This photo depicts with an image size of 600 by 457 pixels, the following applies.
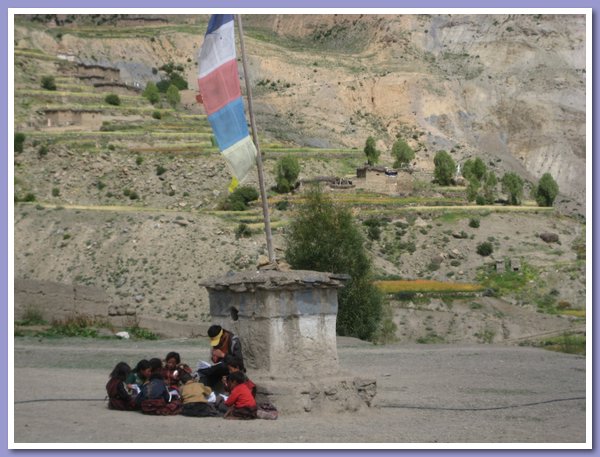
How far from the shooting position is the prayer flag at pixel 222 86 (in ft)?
55.1

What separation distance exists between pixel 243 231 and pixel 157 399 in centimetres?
3870

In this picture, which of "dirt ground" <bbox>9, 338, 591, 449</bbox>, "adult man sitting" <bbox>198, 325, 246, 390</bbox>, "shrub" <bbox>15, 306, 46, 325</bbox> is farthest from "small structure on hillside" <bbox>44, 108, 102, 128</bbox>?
"adult man sitting" <bbox>198, 325, 246, 390</bbox>

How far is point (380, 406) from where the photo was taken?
58.4 feet

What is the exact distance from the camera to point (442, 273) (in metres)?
55.8

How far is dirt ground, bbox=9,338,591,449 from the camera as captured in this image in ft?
47.1

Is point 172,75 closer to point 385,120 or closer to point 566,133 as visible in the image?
point 385,120

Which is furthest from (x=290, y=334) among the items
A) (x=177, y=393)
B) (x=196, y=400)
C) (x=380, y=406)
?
(x=380, y=406)

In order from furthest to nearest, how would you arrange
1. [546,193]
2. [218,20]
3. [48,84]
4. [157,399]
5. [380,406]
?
[48,84] → [546,193] → [380,406] → [218,20] → [157,399]

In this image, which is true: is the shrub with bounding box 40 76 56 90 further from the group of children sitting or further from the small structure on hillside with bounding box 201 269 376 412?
the group of children sitting

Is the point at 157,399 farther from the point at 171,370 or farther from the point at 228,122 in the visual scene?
the point at 228,122

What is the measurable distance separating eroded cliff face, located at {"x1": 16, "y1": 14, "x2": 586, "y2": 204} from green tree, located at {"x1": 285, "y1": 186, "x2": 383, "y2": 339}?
5766cm

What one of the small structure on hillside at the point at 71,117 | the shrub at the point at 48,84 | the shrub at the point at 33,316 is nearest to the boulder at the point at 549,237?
the small structure on hillside at the point at 71,117

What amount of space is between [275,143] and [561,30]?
3543 cm

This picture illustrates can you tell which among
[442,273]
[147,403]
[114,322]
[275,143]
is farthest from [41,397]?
[275,143]
